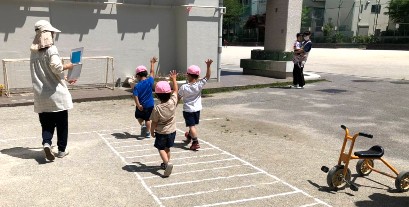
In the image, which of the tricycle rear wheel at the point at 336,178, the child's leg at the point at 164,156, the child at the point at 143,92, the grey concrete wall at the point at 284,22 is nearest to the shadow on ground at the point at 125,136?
the child at the point at 143,92

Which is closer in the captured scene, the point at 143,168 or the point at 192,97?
the point at 143,168

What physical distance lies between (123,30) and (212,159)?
8627mm

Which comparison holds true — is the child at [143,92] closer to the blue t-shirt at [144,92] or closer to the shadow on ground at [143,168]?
the blue t-shirt at [144,92]

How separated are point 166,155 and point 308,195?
206 centimetres

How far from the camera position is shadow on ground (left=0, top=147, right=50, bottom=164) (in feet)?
19.4

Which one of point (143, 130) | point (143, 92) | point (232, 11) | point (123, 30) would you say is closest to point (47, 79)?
point (143, 92)

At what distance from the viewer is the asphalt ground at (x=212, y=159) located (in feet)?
15.1

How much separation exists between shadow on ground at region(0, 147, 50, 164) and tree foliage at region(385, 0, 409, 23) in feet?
182

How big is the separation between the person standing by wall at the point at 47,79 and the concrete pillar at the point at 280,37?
39.2ft

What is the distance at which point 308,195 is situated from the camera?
4727 mm

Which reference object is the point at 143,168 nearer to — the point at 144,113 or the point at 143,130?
the point at 144,113

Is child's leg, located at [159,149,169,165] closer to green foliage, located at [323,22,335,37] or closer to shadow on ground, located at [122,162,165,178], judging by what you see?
shadow on ground, located at [122,162,165,178]

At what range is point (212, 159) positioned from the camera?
606cm

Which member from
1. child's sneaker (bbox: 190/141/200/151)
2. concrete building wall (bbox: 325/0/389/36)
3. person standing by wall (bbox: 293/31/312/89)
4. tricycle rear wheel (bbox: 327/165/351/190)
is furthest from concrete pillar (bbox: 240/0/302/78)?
concrete building wall (bbox: 325/0/389/36)
